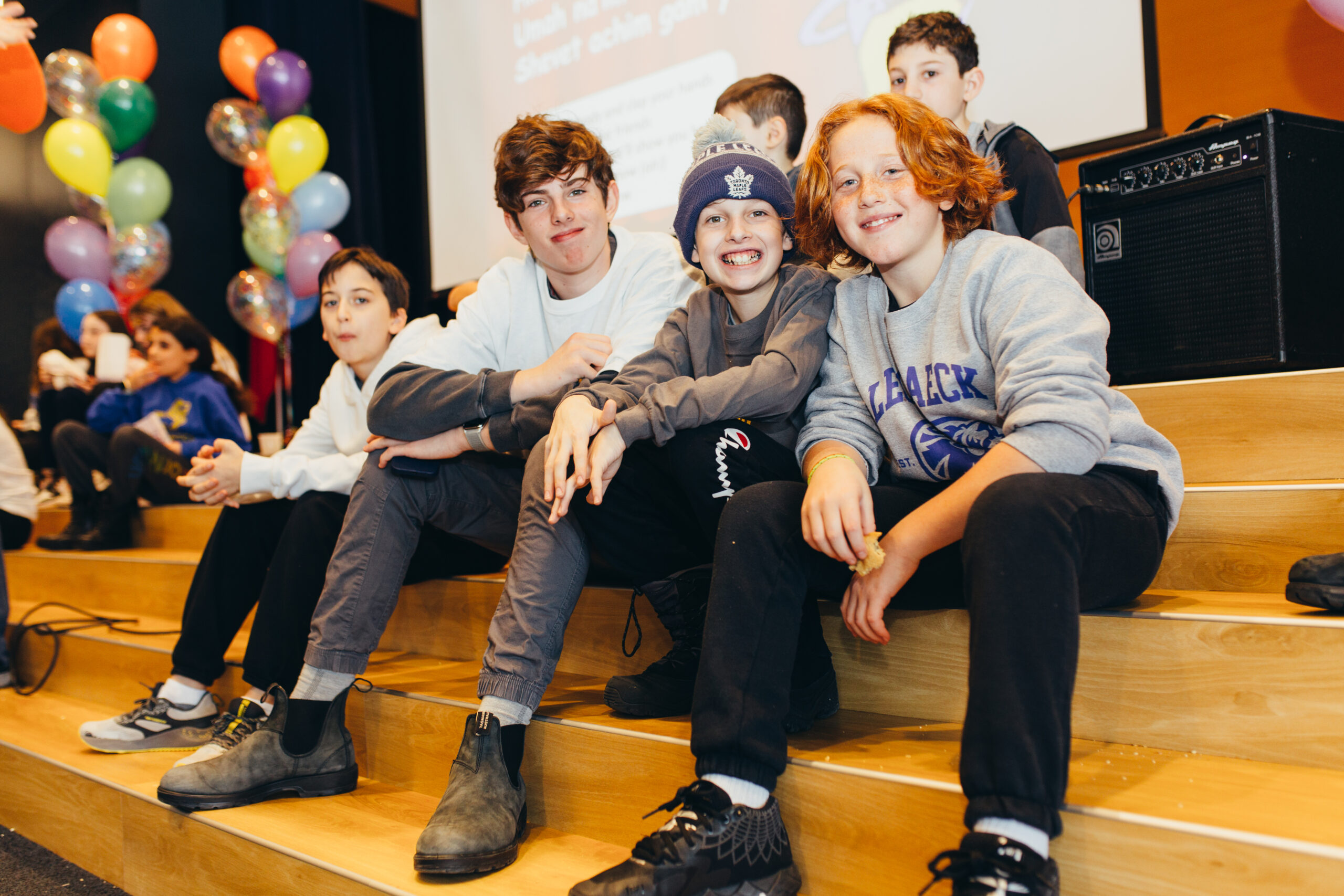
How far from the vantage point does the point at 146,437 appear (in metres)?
3.07

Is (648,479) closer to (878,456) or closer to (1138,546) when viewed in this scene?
(878,456)

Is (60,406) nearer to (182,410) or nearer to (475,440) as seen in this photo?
(182,410)

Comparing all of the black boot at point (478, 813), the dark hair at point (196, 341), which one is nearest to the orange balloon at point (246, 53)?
the dark hair at point (196, 341)

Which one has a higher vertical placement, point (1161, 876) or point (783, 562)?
point (783, 562)

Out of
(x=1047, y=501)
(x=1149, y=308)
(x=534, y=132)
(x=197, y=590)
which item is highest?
(x=534, y=132)

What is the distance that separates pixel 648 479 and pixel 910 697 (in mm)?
473

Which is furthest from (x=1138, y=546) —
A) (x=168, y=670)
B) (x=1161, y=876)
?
(x=168, y=670)

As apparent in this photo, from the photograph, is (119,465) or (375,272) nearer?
(375,272)

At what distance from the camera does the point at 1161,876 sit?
818mm

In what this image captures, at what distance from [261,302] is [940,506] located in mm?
3919

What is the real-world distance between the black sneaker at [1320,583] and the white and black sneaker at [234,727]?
1.49 m

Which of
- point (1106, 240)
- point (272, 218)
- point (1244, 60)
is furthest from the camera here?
point (272, 218)

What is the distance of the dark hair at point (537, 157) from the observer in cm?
162

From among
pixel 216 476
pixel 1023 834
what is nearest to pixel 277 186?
pixel 216 476
